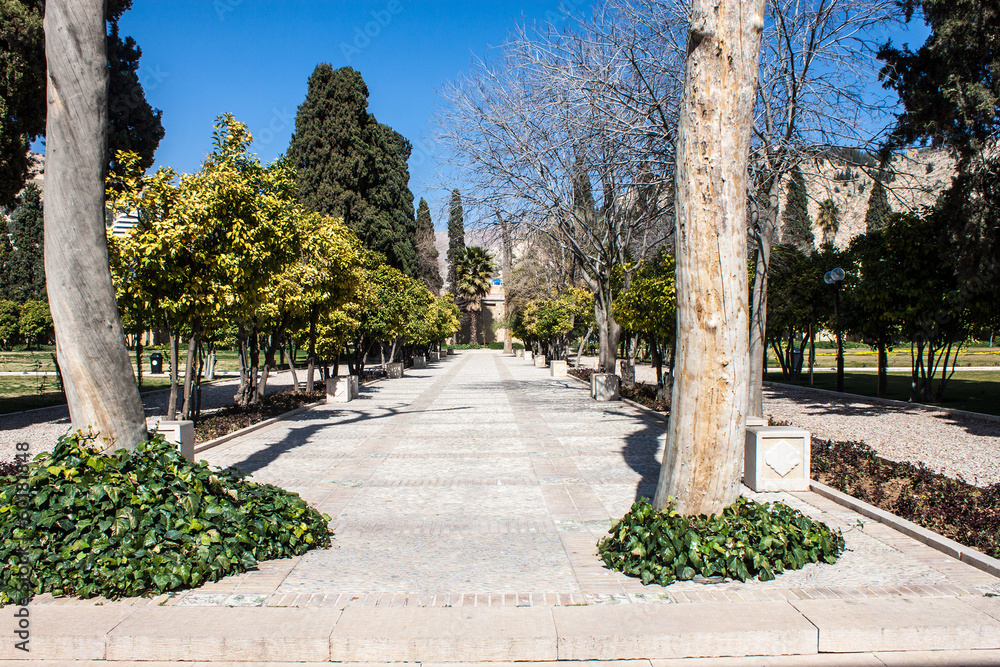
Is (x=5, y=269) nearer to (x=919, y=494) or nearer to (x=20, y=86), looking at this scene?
(x=20, y=86)

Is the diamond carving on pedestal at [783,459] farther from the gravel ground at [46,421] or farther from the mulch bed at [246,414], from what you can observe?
the gravel ground at [46,421]

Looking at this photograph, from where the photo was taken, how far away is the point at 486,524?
5934mm

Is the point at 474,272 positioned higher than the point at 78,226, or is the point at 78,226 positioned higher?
the point at 474,272

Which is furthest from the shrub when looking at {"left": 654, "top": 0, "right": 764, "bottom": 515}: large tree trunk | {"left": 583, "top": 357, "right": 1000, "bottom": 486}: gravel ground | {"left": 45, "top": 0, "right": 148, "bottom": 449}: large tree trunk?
{"left": 45, "top": 0, "right": 148, "bottom": 449}: large tree trunk

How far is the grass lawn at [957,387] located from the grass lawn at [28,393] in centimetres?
2136

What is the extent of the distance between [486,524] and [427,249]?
200ft

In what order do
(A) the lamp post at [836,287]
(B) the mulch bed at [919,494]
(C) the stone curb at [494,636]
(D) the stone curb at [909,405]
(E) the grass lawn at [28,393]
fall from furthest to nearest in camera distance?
1. (A) the lamp post at [836,287]
2. (E) the grass lawn at [28,393]
3. (D) the stone curb at [909,405]
4. (B) the mulch bed at [919,494]
5. (C) the stone curb at [494,636]

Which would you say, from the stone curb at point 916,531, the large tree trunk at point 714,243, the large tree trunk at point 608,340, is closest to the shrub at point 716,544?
the large tree trunk at point 714,243

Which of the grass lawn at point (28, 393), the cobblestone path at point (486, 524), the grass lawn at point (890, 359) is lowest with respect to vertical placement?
the grass lawn at point (28, 393)

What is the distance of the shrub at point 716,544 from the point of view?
14.5ft

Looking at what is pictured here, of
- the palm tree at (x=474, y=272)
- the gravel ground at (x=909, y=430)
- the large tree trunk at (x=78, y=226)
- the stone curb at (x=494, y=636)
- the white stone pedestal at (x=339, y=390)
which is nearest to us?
the stone curb at (x=494, y=636)

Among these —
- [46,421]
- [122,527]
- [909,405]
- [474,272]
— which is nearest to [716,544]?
[122,527]

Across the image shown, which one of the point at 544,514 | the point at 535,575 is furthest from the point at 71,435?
the point at 544,514

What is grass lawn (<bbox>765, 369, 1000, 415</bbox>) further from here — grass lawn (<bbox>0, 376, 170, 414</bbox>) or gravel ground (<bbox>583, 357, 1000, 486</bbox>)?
grass lawn (<bbox>0, 376, 170, 414</bbox>)
